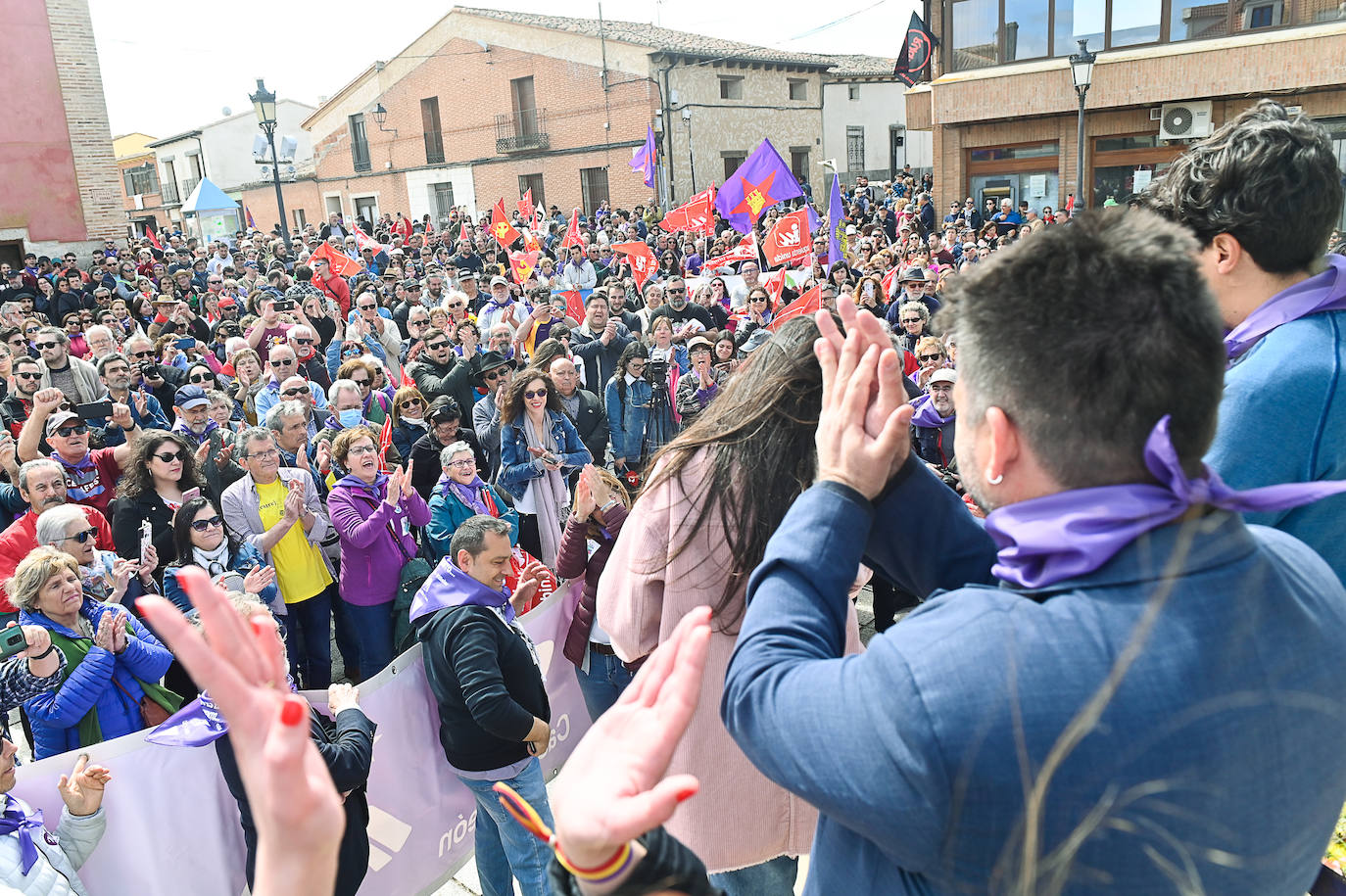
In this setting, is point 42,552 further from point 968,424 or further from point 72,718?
point 968,424

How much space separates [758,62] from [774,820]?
117 ft

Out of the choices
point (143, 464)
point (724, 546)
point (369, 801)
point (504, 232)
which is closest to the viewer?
point (724, 546)

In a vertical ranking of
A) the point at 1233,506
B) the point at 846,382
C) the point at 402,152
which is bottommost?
the point at 1233,506

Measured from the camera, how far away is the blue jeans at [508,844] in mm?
3121

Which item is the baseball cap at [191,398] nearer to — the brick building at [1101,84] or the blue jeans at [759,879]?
the blue jeans at [759,879]

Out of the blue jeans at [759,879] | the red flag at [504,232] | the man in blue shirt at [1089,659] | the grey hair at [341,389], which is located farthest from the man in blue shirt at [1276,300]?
the red flag at [504,232]

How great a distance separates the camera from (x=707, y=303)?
1094 centimetres

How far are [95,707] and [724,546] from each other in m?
2.87

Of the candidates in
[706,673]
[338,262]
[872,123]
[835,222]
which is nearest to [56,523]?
[706,673]

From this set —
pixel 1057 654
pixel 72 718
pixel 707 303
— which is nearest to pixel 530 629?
pixel 72 718

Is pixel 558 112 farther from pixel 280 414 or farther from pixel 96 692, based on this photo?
pixel 96 692

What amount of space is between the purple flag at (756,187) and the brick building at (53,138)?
14305 millimetres

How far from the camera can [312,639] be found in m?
5.12

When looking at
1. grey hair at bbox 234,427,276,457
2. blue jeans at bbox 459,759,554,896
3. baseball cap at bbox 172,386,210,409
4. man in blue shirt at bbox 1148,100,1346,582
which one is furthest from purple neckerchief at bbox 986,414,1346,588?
baseball cap at bbox 172,386,210,409
